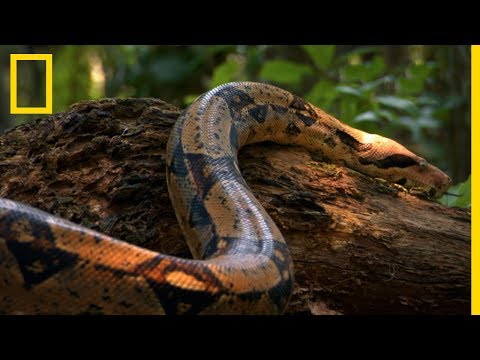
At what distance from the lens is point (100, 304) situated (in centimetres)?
196

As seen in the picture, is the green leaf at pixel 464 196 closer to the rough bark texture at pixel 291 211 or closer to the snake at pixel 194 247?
the rough bark texture at pixel 291 211

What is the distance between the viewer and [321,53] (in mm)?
4711

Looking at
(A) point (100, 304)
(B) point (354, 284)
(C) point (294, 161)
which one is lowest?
(B) point (354, 284)

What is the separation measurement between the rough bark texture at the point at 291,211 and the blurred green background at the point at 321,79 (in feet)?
3.69

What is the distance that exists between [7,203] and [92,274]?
0.48 meters

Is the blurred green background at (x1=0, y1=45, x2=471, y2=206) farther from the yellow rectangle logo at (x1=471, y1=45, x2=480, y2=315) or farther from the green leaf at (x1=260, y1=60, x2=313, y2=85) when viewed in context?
the yellow rectangle logo at (x1=471, y1=45, x2=480, y2=315)

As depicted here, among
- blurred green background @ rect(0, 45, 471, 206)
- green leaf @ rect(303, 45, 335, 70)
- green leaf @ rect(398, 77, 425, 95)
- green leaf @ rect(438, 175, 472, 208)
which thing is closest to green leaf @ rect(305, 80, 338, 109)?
blurred green background @ rect(0, 45, 471, 206)

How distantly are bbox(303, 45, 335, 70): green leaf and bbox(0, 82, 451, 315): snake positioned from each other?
3.80ft

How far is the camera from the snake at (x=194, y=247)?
196 cm

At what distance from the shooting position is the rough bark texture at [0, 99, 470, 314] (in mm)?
2768

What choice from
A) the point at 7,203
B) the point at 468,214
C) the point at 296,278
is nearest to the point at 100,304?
the point at 7,203

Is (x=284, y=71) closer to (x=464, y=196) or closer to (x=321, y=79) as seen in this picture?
(x=321, y=79)

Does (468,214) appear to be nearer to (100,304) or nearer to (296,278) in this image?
(296,278)

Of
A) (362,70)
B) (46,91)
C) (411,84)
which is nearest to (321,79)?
(362,70)
